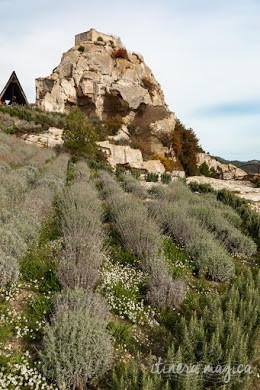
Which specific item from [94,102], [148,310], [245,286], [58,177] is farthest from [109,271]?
[94,102]

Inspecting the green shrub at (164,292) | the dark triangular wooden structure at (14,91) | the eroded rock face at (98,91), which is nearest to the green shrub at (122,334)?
→ the green shrub at (164,292)

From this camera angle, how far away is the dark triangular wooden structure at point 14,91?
1104 inches

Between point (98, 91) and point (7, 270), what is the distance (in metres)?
26.5

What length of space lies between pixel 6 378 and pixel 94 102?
2765 cm

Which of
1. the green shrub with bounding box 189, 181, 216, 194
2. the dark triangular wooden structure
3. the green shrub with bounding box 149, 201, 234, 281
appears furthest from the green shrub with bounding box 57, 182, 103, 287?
the dark triangular wooden structure

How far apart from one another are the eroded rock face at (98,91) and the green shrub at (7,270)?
24762 millimetres

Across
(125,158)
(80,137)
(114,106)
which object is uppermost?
(114,106)

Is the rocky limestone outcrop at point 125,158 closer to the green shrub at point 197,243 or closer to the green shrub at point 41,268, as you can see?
the green shrub at point 197,243

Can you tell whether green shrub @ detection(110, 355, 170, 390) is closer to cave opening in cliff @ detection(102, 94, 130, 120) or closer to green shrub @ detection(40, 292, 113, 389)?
green shrub @ detection(40, 292, 113, 389)

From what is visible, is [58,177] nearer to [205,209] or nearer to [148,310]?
[205,209]

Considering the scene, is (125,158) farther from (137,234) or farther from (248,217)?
(137,234)

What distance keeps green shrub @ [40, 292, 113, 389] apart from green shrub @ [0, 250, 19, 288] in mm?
1142

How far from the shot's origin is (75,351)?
2.18 metres

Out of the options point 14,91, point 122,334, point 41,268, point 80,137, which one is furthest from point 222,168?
point 122,334
